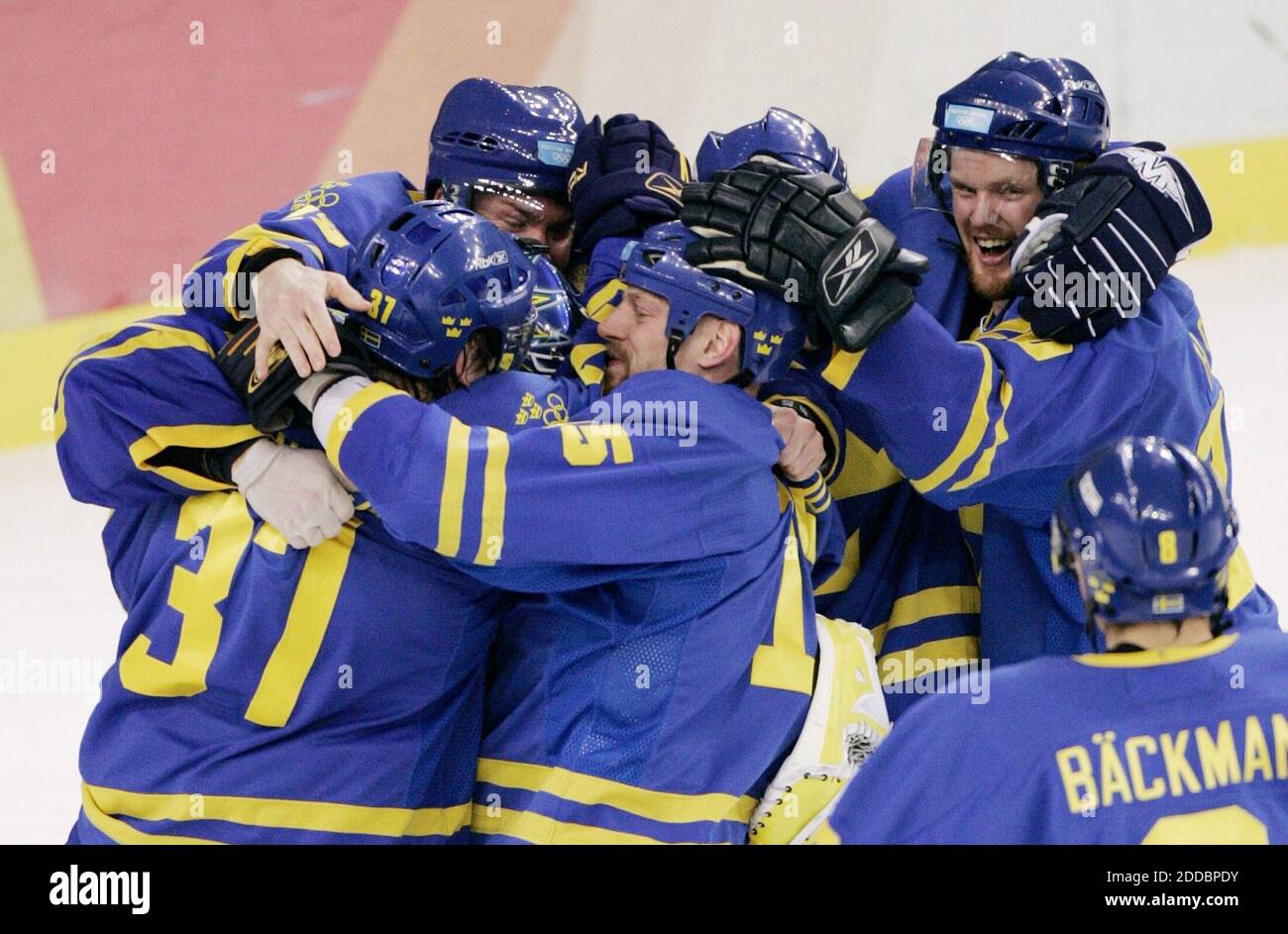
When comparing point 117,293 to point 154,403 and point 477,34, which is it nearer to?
point 477,34

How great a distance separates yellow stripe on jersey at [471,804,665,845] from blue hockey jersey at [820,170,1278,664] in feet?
2.83

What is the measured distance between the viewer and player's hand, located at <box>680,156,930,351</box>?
285 centimetres

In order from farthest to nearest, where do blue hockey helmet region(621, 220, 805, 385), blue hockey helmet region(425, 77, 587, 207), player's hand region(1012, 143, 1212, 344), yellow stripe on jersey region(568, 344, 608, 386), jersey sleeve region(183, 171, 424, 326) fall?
1. blue hockey helmet region(425, 77, 587, 207)
2. yellow stripe on jersey region(568, 344, 608, 386)
3. player's hand region(1012, 143, 1212, 344)
4. jersey sleeve region(183, 171, 424, 326)
5. blue hockey helmet region(621, 220, 805, 385)

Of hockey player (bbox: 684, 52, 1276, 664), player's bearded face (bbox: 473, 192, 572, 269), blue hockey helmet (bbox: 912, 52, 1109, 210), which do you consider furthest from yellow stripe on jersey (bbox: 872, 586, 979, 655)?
player's bearded face (bbox: 473, 192, 572, 269)

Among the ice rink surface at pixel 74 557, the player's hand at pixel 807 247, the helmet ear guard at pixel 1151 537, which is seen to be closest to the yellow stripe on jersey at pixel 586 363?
the player's hand at pixel 807 247

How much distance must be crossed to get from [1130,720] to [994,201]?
59.9 inches

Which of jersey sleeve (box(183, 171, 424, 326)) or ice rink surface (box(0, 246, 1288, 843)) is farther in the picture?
ice rink surface (box(0, 246, 1288, 843))

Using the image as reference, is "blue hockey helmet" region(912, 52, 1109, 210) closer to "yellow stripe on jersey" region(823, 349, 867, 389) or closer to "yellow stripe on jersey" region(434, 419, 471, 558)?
"yellow stripe on jersey" region(823, 349, 867, 389)

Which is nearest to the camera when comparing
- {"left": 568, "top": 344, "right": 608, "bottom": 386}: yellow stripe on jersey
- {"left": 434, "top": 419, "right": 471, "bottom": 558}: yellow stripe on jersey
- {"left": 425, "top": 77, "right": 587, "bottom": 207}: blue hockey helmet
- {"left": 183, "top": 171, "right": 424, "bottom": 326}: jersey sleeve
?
{"left": 434, "top": 419, "right": 471, "bottom": 558}: yellow stripe on jersey

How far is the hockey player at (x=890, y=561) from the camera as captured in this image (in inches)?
144

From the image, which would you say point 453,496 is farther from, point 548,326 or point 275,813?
point 548,326

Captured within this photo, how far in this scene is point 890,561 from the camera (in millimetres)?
3748

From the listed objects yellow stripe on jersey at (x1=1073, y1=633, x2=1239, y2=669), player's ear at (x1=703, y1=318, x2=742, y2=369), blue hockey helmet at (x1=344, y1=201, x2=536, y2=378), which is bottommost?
yellow stripe on jersey at (x1=1073, y1=633, x2=1239, y2=669)

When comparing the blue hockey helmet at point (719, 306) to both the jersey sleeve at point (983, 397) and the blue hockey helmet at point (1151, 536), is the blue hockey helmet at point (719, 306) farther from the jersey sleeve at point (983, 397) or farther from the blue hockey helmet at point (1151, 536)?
the blue hockey helmet at point (1151, 536)
